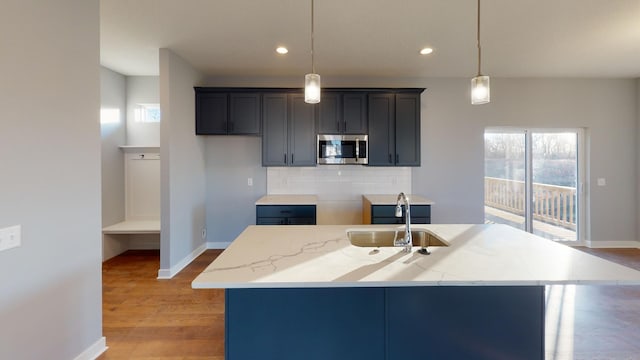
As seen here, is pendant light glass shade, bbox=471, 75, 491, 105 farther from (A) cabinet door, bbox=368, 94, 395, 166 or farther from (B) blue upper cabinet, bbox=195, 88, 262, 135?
(B) blue upper cabinet, bbox=195, 88, 262, 135

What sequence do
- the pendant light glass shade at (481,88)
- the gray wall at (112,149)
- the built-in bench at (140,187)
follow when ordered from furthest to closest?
the built-in bench at (140,187) → the gray wall at (112,149) → the pendant light glass shade at (481,88)

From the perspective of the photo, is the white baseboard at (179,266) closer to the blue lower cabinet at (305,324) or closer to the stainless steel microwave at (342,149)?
the stainless steel microwave at (342,149)

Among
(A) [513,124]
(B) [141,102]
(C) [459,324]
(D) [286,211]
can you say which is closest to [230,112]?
(B) [141,102]

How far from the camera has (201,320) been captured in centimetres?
257

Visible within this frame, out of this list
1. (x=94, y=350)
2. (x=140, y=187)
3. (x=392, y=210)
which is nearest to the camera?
(x=94, y=350)

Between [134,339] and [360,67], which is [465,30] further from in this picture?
[134,339]

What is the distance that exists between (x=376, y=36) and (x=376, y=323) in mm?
2880

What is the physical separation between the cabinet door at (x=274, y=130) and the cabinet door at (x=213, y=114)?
1.90 feet

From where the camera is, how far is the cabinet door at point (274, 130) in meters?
4.21

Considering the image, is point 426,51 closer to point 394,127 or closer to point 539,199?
point 394,127

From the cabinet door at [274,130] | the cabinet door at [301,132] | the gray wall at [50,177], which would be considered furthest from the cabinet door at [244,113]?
the gray wall at [50,177]

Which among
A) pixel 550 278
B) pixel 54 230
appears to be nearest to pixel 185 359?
pixel 54 230

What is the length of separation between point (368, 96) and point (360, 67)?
41 cm

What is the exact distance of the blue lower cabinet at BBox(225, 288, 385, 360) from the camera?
4.50 ft
